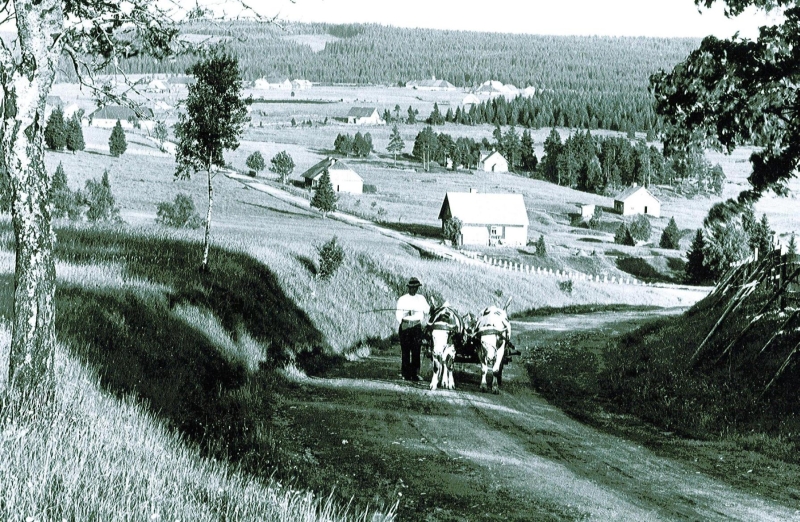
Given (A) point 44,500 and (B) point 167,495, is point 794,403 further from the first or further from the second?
(A) point 44,500

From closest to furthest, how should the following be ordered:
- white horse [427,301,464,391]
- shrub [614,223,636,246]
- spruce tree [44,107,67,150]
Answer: white horse [427,301,464,391], spruce tree [44,107,67,150], shrub [614,223,636,246]

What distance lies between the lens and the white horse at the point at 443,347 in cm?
1528

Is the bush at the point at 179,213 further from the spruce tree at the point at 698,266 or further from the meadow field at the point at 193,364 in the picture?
the spruce tree at the point at 698,266

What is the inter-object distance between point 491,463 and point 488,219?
7654cm

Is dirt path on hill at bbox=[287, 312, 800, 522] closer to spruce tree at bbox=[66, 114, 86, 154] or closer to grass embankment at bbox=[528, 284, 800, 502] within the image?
grass embankment at bbox=[528, 284, 800, 502]

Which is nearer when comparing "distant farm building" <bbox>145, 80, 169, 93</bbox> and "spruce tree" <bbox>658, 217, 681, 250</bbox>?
"distant farm building" <bbox>145, 80, 169, 93</bbox>

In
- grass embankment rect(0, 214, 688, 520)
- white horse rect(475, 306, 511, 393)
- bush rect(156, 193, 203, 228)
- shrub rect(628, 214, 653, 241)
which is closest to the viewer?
grass embankment rect(0, 214, 688, 520)

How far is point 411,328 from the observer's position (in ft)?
53.6

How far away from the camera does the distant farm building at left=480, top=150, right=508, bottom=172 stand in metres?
149

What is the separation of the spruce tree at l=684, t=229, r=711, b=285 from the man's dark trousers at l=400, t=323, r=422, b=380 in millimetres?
56655

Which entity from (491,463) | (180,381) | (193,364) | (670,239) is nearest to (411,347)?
(193,364)

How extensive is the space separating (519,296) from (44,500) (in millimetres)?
38779

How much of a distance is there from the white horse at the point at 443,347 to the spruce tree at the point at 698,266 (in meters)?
57.0

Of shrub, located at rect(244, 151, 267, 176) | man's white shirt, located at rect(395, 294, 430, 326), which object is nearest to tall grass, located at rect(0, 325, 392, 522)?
man's white shirt, located at rect(395, 294, 430, 326)
